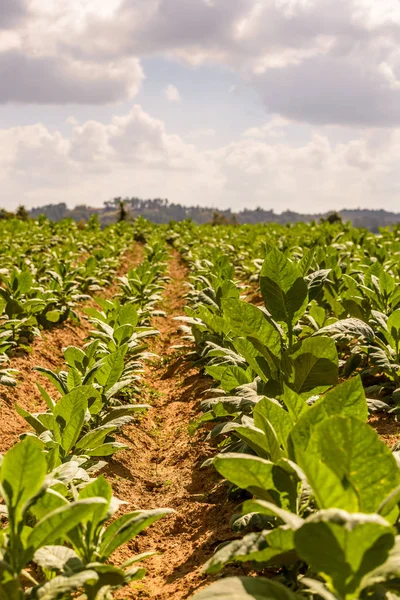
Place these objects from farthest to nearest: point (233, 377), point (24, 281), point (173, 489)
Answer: point (24, 281), point (173, 489), point (233, 377)

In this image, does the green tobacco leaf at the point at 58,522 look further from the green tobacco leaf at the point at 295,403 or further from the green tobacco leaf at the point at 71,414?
the green tobacco leaf at the point at 71,414

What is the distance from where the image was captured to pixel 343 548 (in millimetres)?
1487

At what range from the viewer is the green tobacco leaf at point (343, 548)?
1447 millimetres

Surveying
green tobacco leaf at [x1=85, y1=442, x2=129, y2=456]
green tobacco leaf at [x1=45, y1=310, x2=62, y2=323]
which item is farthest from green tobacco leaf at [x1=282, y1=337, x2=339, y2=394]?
green tobacco leaf at [x1=45, y1=310, x2=62, y2=323]

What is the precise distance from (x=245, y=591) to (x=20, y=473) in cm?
80

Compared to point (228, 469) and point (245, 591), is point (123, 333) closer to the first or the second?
point (228, 469)

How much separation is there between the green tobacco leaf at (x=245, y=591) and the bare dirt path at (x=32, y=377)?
2.81 meters

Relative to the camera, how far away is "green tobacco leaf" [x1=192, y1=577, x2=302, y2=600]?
5.07 ft

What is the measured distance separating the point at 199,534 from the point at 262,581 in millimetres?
1527

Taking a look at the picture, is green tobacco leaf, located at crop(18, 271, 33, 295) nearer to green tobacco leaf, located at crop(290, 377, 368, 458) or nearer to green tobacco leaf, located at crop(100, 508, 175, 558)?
green tobacco leaf, located at crop(100, 508, 175, 558)

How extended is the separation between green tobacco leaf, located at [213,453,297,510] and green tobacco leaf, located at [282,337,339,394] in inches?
34.5

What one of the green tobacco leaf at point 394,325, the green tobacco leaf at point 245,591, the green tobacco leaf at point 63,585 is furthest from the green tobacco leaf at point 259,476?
the green tobacco leaf at point 394,325

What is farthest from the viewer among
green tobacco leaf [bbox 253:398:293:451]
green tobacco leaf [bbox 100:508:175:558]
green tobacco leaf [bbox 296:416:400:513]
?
green tobacco leaf [bbox 253:398:293:451]

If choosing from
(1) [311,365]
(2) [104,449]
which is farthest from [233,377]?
(2) [104,449]
